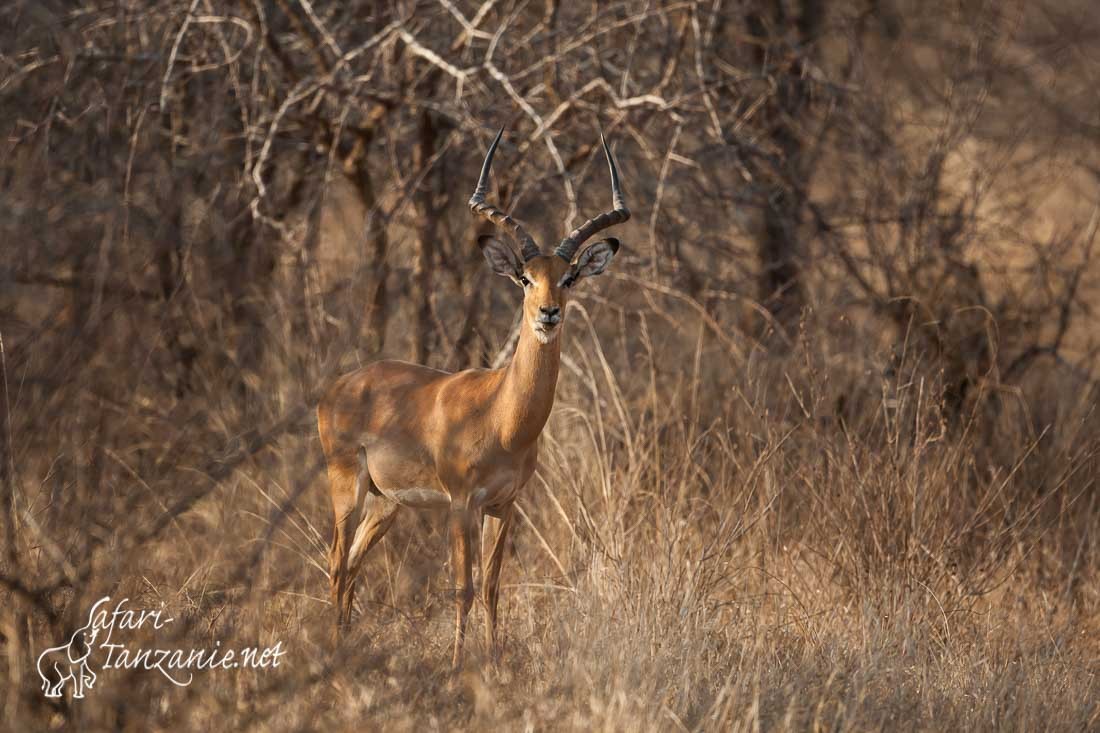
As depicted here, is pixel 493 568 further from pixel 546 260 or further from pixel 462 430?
pixel 546 260

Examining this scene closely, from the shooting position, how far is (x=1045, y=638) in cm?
655

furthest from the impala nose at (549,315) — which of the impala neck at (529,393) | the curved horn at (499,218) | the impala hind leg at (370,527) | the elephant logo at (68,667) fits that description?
the elephant logo at (68,667)

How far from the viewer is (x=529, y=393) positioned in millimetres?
5691

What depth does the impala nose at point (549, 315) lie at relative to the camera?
5.50m

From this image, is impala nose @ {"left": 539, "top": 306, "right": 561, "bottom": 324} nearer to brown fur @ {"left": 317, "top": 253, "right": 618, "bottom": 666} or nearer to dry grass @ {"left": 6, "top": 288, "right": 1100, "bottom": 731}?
brown fur @ {"left": 317, "top": 253, "right": 618, "bottom": 666}

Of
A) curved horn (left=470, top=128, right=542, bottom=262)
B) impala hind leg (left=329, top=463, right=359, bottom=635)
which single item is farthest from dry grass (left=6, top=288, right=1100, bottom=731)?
curved horn (left=470, top=128, right=542, bottom=262)

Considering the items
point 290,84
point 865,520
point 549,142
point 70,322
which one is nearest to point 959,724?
point 865,520

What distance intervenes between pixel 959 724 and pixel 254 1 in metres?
6.03

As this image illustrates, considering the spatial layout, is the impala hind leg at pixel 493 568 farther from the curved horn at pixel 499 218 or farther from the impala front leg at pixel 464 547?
the curved horn at pixel 499 218

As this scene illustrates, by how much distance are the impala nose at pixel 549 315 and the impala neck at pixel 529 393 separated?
0.14m

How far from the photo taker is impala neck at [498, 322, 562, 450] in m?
5.69

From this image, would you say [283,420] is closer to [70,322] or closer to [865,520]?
[70,322]

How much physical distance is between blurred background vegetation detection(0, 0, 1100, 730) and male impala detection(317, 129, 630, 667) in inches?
10.0

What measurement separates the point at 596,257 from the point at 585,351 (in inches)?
133
